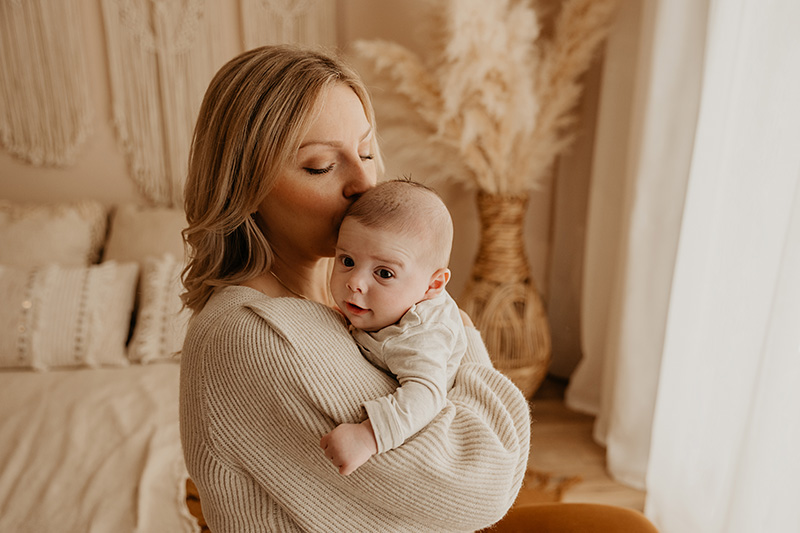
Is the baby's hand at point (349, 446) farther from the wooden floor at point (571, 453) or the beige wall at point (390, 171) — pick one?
the beige wall at point (390, 171)

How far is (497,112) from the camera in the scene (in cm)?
216

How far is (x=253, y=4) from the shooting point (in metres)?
2.55

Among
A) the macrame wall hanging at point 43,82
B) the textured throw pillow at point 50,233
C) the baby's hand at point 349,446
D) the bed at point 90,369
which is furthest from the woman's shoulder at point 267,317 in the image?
Answer: the macrame wall hanging at point 43,82

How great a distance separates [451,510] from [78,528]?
1.20 meters

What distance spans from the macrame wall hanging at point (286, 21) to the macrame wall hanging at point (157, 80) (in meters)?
0.19

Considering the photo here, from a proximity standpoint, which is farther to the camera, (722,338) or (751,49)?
(722,338)

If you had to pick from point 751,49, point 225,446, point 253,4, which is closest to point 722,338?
A: point 751,49

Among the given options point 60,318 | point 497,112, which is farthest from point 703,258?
point 60,318

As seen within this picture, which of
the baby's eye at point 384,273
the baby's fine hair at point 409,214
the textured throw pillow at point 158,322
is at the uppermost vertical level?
the baby's fine hair at point 409,214

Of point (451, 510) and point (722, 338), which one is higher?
point (451, 510)

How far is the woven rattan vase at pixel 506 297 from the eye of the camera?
2441 millimetres

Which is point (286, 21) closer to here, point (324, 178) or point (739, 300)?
point (324, 178)

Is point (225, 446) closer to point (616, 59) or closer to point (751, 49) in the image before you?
point (751, 49)

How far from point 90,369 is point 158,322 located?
Result: 293 millimetres
